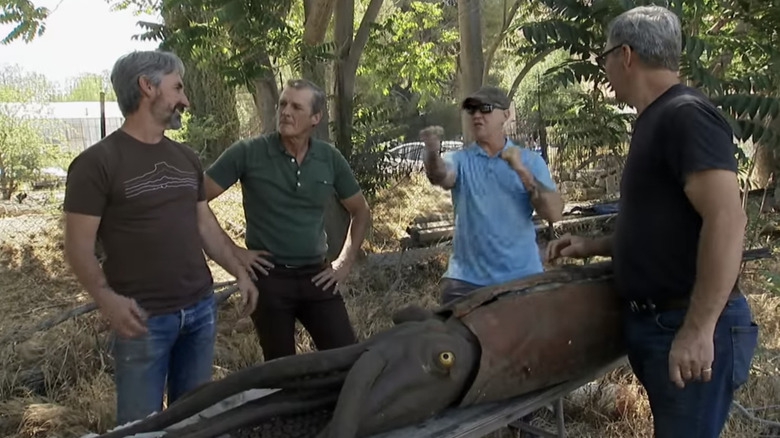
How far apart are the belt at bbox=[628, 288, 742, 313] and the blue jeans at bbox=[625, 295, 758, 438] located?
13 millimetres

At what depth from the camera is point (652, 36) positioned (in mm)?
1898

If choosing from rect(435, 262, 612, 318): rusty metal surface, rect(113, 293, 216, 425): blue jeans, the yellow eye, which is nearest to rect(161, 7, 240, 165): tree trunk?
rect(113, 293, 216, 425): blue jeans

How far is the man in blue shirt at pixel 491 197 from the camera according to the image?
9.12 feet

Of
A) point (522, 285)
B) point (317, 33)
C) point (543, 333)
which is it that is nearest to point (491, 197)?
point (522, 285)

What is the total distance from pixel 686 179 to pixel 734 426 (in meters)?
2.10

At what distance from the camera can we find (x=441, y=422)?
1950 mm

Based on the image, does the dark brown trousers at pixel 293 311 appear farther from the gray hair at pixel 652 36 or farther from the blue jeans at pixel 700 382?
the gray hair at pixel 652 36

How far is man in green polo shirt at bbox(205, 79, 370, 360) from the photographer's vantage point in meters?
3.00

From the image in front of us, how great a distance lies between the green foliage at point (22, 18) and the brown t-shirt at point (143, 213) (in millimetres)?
3753

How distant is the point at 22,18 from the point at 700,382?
18.1 feet

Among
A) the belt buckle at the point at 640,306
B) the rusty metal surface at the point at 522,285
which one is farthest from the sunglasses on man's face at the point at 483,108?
the belt buckle at the point at 640,306

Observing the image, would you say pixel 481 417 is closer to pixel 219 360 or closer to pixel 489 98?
pixel 489 98

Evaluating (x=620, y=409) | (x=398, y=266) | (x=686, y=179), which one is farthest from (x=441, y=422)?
(x=398, y=266)

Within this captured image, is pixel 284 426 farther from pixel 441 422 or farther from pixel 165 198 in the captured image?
pixel 165 198
